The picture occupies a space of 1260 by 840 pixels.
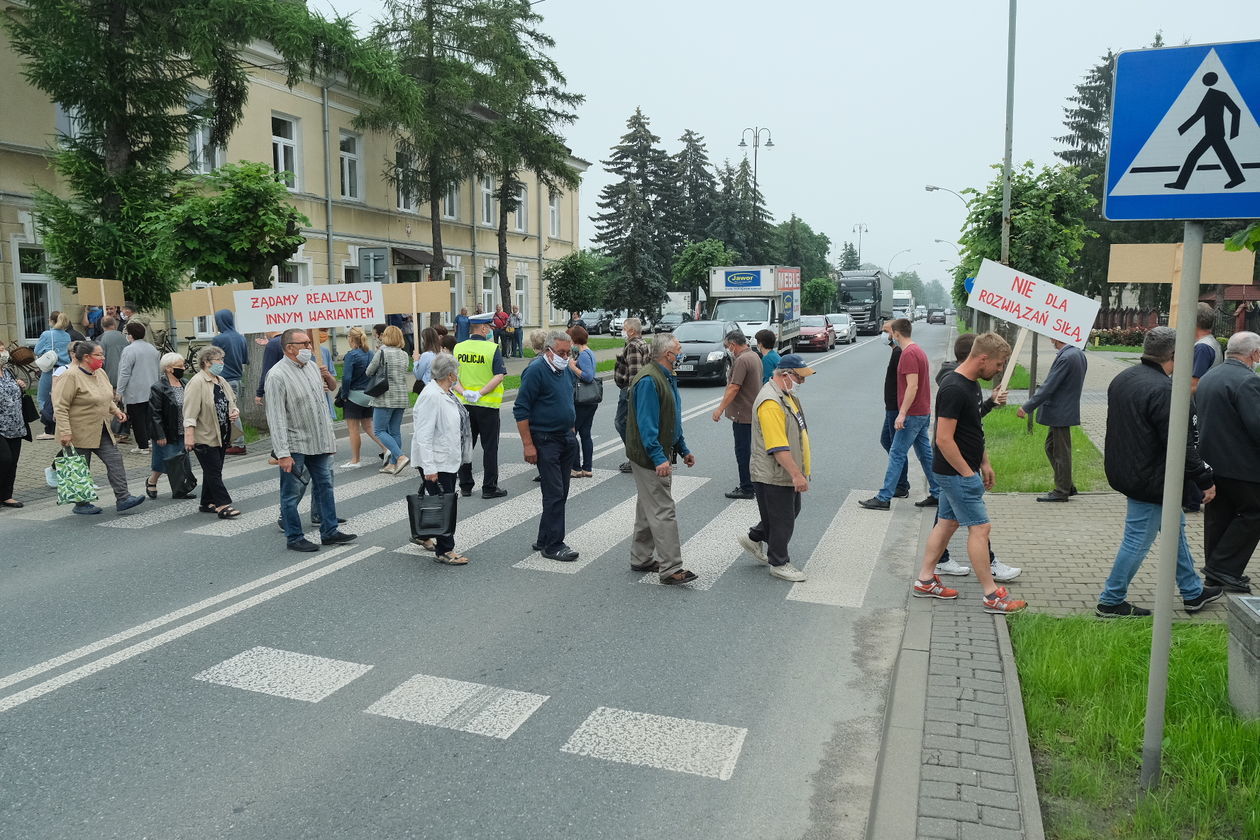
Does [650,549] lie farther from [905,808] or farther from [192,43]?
[192,43]

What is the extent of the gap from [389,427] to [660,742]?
26.1 ft

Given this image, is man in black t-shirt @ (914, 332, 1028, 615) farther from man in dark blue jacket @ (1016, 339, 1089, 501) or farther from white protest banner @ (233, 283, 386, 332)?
white protest banner @ (233, 283, 386, 332)

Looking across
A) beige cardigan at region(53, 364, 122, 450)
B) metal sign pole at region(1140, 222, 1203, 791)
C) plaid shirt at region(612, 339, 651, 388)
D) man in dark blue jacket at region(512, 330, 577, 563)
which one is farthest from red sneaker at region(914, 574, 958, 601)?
beige cardigan at region(53, 364, 122, 450)

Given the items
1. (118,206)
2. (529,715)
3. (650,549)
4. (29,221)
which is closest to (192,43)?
(118,206)

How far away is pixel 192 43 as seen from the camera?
17.1m

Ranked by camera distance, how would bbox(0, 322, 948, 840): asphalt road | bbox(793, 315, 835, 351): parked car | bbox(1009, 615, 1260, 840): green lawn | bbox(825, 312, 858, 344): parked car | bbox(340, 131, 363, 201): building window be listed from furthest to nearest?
bbox(825, 312, 858, 344): parked car
bbox(793, 315, 835, 351): parked car
bbox(340, 131, 363, 201): building window
bbox(0, 322, 948, 840): asphalt road
bbox(1009, 615, 1260, 840): green lawn

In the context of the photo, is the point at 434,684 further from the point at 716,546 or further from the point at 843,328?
the point at 843,328

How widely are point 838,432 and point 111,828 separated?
1292cm

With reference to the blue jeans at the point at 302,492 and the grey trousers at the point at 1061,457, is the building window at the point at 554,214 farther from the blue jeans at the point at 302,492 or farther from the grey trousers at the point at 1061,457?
the blue jeans at the point at 302,492

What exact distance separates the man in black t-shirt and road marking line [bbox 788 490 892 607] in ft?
3.09

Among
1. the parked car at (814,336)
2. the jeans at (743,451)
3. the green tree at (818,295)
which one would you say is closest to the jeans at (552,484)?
the jeans at (743,451)

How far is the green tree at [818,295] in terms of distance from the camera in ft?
263

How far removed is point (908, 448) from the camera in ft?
30.9

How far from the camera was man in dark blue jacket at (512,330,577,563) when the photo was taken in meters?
7.71
